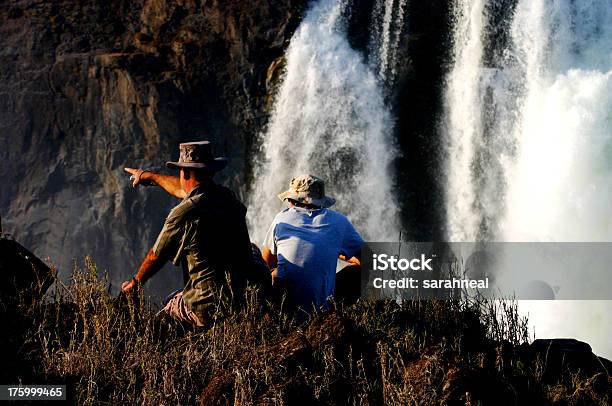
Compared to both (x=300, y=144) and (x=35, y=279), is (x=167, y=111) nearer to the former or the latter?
(x=300, y=144)

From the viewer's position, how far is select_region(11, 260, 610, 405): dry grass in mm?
4406

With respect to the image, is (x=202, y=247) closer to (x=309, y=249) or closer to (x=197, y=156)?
(x=197, y=156)

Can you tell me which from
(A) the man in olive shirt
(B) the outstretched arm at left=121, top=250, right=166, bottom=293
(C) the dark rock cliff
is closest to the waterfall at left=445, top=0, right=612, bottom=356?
(C) the dark rock cliff

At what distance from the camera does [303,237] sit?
588 cm

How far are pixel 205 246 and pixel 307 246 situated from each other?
0.70 m

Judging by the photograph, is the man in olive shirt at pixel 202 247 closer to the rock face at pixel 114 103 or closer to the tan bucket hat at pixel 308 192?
the tan bucket hat at pixel 308 192

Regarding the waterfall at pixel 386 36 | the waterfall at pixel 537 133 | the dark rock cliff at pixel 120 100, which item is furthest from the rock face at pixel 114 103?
the waterfall at pixel 537 133

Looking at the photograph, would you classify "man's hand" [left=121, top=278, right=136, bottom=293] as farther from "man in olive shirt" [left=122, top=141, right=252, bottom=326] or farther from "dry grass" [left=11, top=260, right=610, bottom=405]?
"dry grass" [left=11, top=260, right=610, bottom=405]

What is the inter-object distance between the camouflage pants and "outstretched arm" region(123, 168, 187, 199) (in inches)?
24.1

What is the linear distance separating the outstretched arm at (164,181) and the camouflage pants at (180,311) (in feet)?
2.01

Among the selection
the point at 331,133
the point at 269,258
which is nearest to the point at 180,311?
the point at 269,258

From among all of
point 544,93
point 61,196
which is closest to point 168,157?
point 61,196

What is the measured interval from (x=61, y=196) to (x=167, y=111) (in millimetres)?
2741

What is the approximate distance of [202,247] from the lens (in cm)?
544
